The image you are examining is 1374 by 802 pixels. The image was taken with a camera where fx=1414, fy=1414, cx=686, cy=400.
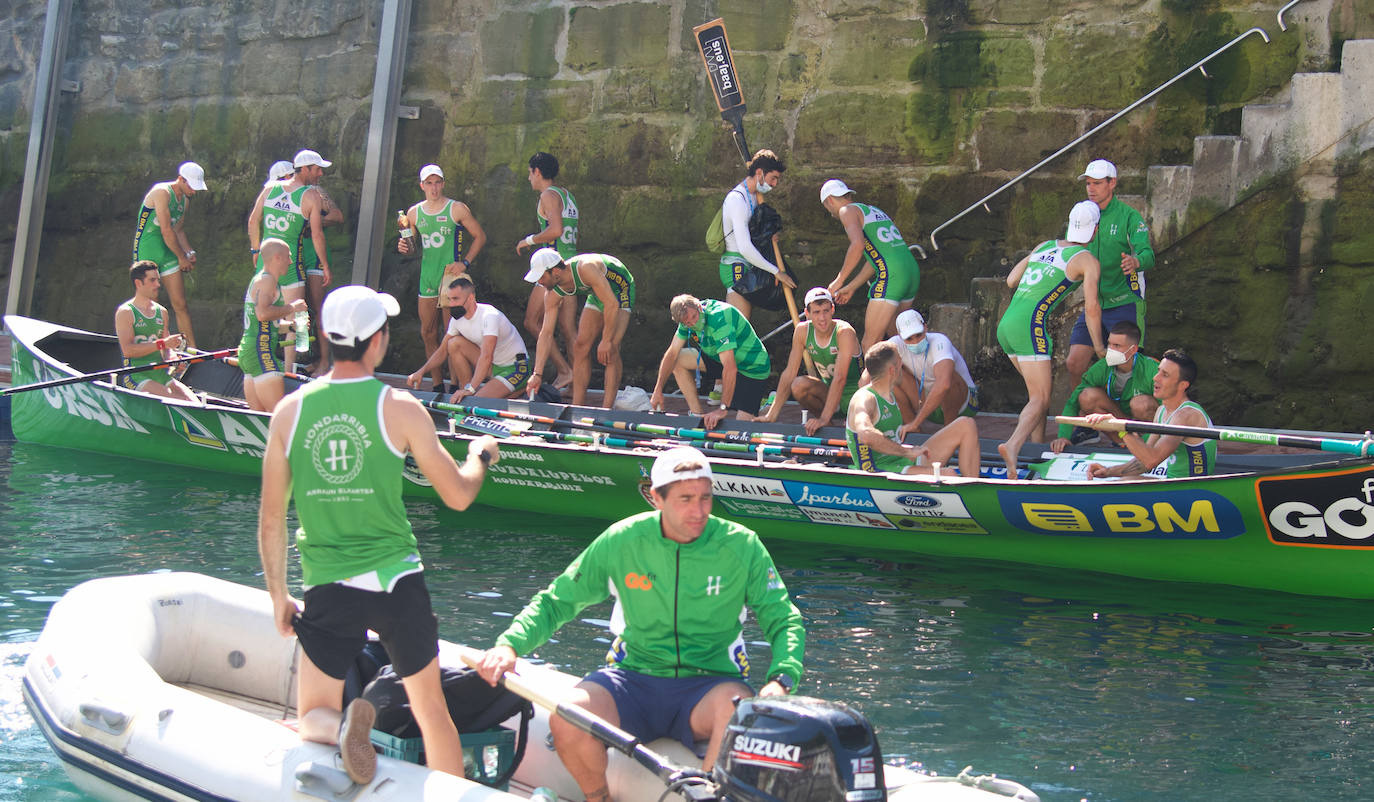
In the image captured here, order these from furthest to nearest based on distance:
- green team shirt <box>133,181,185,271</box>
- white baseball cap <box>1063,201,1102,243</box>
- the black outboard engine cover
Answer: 1. green team shirt <box>133,181,185,271</box>
2. white baseball cap <box>1063,201,1102,243</box>
3. the black outboard engine cover

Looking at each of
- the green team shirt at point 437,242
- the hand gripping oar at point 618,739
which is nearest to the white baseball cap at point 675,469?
the hand gripping oar at point 618,739

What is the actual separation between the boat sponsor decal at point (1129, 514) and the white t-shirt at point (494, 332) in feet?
14.2

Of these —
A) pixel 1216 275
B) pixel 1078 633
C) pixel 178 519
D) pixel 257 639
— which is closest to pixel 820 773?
pixel 257 639

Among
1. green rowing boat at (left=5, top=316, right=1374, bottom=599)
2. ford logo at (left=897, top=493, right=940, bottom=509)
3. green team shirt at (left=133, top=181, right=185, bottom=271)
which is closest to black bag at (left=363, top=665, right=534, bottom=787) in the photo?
green rowing boat at (left=5, top=316, right=1374, bottom=599)

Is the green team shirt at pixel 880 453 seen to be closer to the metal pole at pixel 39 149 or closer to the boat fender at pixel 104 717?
the boat fender at pixel 104 717

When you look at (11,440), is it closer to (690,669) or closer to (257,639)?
(257,639)

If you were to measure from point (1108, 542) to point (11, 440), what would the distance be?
8.99 meters

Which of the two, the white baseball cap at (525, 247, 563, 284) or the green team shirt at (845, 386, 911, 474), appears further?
the white baseball cap at (525, 247, 563, 284)

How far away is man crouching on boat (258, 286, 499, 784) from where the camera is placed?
399 cm

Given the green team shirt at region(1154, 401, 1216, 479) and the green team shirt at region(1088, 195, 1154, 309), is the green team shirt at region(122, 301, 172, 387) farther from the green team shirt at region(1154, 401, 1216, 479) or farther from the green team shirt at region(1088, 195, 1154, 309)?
the green team shirt at region(1154, 401, 1216, 479)

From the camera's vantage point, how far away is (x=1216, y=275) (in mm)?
9883

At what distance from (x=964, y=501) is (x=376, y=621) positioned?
14.5ft

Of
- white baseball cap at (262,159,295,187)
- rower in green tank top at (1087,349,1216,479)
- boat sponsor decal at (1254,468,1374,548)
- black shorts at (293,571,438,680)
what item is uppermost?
white baseball cap at (262,159,295,187)

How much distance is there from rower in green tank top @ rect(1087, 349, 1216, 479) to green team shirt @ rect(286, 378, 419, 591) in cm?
457
